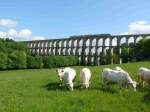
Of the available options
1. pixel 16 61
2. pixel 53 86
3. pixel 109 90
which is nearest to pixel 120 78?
pixel 109 90

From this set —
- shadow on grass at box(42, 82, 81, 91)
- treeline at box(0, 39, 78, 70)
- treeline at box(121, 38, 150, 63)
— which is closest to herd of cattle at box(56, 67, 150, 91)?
shadow on grass at box(42, 82, 81, 91)

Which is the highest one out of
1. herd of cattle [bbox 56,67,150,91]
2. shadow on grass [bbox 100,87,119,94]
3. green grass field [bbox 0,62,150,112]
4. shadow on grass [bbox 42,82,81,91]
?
herd of cattle [bbox 56,67,150,91]

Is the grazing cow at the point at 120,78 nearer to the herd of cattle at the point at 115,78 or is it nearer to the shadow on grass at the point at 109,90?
the herd of cattle at the point at 115,78

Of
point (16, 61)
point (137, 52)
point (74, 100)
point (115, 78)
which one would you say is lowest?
point (74, 100)

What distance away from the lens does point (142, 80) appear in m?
20.3

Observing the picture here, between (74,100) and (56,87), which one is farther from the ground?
(56,87)

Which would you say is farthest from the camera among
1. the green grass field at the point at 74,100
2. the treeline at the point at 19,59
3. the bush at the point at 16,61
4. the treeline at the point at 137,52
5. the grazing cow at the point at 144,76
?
the treeline at the point at 137,52

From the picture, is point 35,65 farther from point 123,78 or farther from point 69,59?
point 123,78

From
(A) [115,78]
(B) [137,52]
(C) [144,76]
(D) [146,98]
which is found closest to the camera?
(D) [146,98]

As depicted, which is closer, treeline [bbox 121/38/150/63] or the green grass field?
the green grass field

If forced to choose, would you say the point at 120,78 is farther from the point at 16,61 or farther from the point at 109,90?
the point at 16,61

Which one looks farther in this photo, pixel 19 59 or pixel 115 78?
pixel 19 59

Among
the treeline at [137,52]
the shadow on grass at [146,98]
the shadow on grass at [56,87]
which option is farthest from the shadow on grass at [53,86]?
the treeline at [137,52]

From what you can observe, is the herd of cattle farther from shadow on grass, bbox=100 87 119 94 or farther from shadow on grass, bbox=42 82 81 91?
shadow on grass, bbox=100 87 119 94
